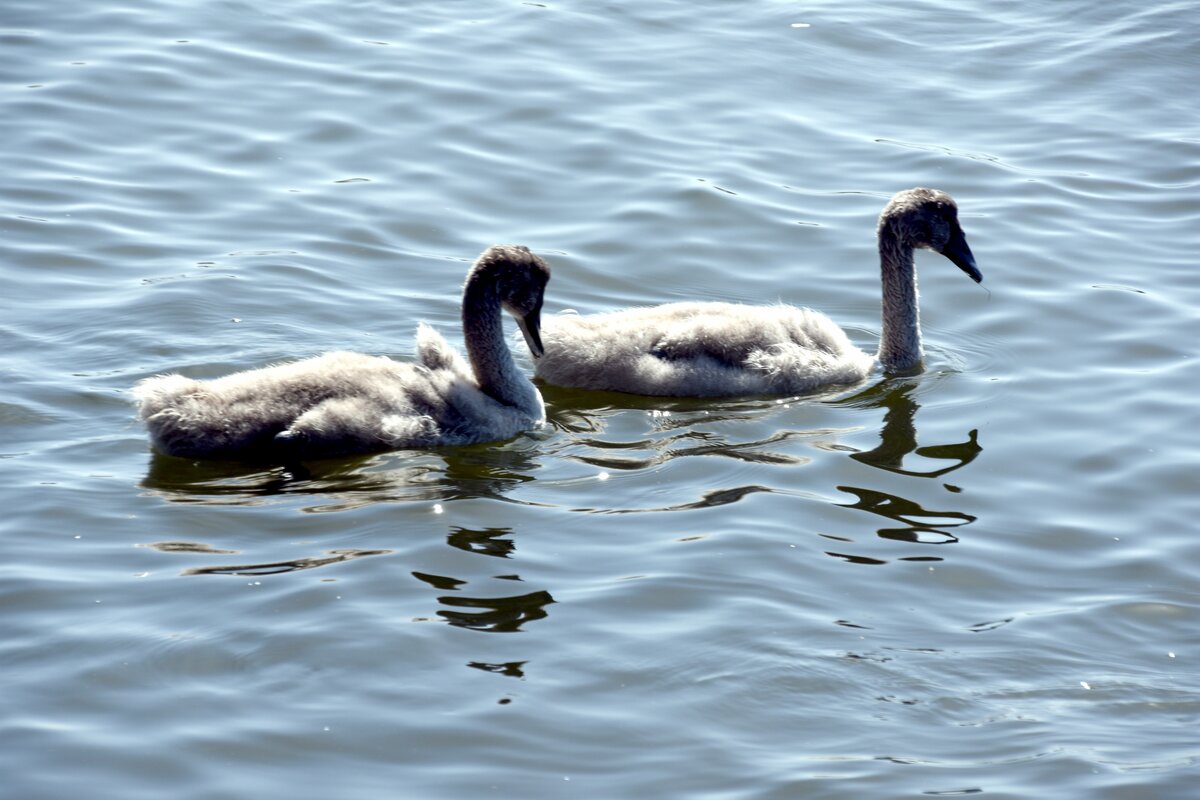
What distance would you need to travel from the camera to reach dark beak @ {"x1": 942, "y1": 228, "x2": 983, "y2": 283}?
10.5m

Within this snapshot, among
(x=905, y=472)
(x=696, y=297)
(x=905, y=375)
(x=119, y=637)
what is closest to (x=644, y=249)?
(x=696, y=297)

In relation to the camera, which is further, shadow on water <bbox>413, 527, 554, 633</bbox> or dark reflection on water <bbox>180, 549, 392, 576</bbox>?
dark reflection on water <bbox>180, 549, 392, 576</bbox>

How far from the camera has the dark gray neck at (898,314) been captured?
33.7 ft

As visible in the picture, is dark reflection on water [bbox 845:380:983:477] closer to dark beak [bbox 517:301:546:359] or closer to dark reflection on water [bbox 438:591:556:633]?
dark beak [bbox 517:301:546:359]

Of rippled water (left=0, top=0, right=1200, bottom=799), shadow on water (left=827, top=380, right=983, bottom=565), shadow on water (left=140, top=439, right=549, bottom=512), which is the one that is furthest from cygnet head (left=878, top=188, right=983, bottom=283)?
shadow on water (left=140, top=439, right=549, bottom=512)

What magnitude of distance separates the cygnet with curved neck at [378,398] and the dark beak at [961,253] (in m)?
2.89

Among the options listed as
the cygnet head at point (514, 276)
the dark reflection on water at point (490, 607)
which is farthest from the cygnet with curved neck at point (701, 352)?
the dark reflection on water at point (490, 607)

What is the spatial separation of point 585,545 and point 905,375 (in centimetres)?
335

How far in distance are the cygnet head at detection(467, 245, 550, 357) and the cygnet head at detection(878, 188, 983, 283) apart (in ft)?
8.19

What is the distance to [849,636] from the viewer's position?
22.7 ft

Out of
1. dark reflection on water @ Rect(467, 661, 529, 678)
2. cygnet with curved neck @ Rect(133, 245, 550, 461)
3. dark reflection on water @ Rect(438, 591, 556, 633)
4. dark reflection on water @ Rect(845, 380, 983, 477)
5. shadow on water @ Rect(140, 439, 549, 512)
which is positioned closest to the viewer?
dark reflection on water @ Rect(467, 661, 529, 678)

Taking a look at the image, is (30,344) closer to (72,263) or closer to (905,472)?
(72,263)

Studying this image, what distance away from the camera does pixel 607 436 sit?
29.7ft

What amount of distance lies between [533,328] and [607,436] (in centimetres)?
78
